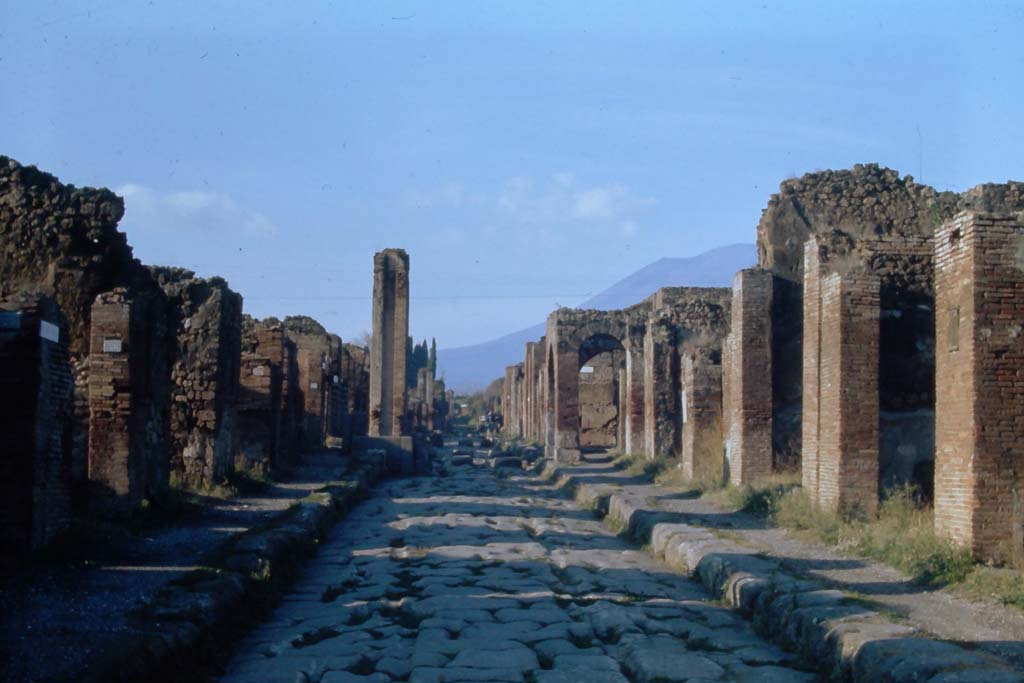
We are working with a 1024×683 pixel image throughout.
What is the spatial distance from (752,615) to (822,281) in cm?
558

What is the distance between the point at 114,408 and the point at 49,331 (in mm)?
2820

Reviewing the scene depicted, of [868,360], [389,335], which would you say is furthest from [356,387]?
[868,360]

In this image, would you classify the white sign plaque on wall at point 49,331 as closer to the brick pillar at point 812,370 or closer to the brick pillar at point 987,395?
the brick pillar at point 987,395


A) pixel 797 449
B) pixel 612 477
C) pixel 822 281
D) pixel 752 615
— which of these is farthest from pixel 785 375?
pixel 752 615

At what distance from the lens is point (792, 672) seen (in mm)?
6469

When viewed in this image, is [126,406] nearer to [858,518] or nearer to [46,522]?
[46,522]

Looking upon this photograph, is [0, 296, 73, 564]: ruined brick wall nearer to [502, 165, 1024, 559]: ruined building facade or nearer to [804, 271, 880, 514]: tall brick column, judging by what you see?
[502, 165, 1024, 559]: ruined building facade

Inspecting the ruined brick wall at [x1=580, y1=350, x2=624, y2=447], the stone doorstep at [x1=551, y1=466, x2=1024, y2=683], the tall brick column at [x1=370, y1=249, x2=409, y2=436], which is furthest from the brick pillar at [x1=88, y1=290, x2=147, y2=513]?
the ruined brick wall at [x1=580, y1=350, x2=624, y2=447]

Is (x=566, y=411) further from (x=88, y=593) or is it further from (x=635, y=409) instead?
(x=88, y=593)

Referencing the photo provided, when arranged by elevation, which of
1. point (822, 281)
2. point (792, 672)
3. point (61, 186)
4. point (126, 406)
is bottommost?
point (792, 672)

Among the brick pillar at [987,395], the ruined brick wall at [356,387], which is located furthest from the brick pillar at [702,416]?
the ruined brick wall at [356,387]

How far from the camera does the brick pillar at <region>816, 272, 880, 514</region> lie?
1160 centimetres

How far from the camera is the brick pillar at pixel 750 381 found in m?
15.7

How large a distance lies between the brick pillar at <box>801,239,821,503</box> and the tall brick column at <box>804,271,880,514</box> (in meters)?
0.40
